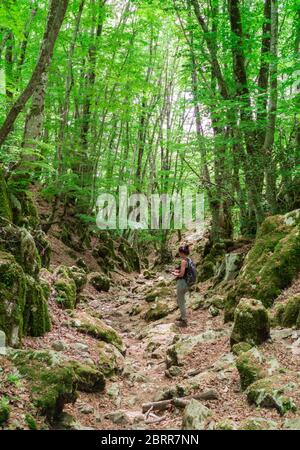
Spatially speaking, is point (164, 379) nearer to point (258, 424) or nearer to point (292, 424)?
point (258, 424)

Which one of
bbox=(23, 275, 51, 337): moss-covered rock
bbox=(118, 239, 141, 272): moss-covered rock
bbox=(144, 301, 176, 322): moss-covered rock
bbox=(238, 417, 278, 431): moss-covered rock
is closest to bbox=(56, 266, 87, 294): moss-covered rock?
bbox=(144, 301, 176, 322): moss-covered rock

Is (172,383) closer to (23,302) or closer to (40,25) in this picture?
(23,302)

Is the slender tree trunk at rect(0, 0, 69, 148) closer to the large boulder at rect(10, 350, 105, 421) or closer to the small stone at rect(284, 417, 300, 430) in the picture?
the large boulder at rect(10, 350, 105, 421)

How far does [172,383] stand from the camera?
6.11 m

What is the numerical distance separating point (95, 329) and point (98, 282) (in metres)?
6.75

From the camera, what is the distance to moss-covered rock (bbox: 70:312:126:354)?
24.6ft

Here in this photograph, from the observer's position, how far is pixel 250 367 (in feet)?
16.6

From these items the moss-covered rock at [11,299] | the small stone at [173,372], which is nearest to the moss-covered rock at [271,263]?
the small stone at [173,372]

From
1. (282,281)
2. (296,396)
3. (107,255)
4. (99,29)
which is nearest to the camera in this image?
(296,396)

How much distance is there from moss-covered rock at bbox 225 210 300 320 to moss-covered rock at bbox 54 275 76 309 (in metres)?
3.53

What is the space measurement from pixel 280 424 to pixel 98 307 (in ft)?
28.3

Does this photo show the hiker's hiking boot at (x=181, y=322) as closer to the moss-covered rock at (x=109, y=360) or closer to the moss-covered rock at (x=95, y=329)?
the moss-covered rock at (x=95, y=329)

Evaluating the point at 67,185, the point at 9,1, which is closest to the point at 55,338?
the point at 9,1

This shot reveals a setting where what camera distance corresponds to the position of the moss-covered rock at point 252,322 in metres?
5.93
